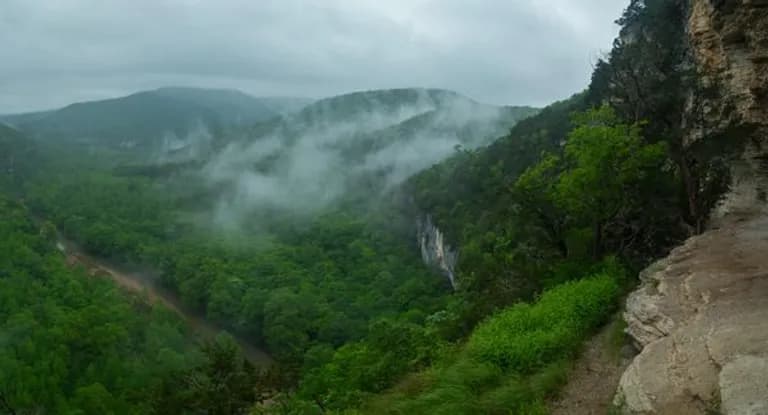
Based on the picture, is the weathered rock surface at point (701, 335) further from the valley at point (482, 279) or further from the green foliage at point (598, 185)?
the green foliage at point (598, 185)

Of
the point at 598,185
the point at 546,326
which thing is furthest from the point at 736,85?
the point at 546,326

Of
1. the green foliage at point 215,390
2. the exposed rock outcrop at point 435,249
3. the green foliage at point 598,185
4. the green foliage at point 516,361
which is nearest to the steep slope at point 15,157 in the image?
the exposed rock outcrop at point 435,249

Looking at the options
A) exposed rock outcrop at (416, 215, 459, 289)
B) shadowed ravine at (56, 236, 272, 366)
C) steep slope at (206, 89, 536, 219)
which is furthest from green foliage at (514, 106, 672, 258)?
steep slope at (206, 89, 536, 219)

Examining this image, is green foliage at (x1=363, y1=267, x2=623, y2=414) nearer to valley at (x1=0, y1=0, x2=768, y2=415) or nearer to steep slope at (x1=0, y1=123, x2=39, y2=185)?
valley at (x1=0, y1=0, x2=768, y2=415)

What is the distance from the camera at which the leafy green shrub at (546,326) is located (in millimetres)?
13016

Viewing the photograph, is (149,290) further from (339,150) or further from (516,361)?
(339,150)

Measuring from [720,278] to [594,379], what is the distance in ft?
10.9

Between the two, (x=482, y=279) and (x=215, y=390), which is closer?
(x=215, y=390)

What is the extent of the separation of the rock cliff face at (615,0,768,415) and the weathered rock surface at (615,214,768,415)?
2 cm

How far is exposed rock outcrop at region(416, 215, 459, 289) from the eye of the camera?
197ft

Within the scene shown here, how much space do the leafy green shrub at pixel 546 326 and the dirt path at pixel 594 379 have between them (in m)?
0.40

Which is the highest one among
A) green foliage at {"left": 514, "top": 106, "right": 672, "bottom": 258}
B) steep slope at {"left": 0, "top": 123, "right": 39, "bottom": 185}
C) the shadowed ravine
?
green foliage at {"left": 514, "top": 106, "right": 672, "bottom": 258}

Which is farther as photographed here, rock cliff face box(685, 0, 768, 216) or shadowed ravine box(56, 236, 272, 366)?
shadowed ravine box(56, 236, 272, 366)

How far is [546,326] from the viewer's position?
1425 cm
